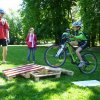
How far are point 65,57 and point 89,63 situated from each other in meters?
0.94

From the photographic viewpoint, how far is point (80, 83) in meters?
→ 9.33

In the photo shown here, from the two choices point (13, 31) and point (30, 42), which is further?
point (13, 31)

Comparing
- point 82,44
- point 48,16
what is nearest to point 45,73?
point 82,44

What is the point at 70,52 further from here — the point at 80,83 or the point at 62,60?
the point at 80,83

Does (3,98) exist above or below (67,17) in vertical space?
below

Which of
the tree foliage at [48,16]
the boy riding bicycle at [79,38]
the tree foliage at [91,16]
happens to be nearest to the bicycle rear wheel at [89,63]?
the boy riding bicycle at [79,38]

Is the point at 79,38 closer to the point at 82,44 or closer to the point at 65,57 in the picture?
the point at 82,44

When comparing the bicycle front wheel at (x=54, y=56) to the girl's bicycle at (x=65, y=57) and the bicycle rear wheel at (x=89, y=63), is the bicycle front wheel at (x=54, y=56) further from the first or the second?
the bicycle rear wheel at (x=89, y=63)

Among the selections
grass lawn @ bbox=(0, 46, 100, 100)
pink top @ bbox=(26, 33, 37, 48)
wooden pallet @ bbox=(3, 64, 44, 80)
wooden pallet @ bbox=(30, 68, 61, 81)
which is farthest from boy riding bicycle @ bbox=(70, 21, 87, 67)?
pink top @ bbox=(26, 33, 37, 48)

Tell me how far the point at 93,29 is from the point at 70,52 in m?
18.4

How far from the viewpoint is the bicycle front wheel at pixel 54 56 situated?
10867mm

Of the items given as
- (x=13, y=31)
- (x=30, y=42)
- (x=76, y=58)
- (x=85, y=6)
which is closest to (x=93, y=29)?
(x=85, y=6)

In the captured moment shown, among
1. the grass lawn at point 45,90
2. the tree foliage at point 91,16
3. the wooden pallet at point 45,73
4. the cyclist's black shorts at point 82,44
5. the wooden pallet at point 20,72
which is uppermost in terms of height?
the tree foliage at point 91,16

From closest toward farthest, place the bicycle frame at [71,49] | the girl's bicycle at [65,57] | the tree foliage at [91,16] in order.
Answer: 1. the girl's bicycle at [65,57]
2. the bicycle frame at [71,49]
3. the tree foliage at [91,16]
